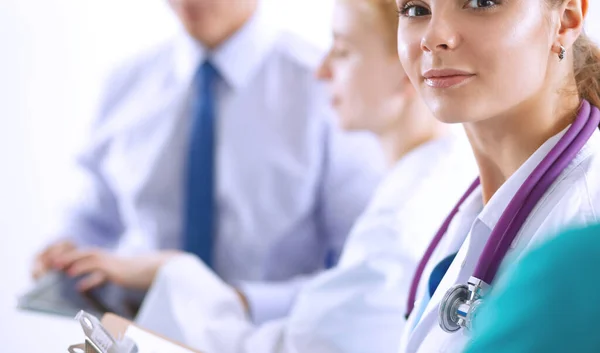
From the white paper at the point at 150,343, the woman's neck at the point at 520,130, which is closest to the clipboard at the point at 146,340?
the white paper at the point at 150,343

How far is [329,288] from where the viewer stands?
1.29 m

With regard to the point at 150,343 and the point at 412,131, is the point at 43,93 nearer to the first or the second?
the point at 412,131

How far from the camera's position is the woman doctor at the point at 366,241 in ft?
4.11

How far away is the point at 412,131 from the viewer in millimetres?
1388

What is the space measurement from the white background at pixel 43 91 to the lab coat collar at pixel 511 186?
1.75 meters

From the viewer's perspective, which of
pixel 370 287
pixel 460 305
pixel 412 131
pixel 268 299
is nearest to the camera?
pixel 460 305

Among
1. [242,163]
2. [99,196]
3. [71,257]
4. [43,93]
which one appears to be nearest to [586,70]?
[242,163]

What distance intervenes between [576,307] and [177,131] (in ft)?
4.63

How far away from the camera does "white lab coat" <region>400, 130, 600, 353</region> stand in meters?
0.73

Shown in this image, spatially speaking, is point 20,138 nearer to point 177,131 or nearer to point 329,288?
point 177,131

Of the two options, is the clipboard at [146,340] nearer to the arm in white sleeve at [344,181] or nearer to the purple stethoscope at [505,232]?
the purple stethoscope at [505,232]

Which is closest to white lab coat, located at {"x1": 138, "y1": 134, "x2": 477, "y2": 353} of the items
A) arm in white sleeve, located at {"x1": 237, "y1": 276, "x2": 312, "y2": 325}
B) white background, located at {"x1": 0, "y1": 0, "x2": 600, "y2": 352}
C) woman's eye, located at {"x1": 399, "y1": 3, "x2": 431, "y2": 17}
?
arm in white sleeve, located at {"x1": 237, "y1": 276, "x2": 312, "y2": 325}

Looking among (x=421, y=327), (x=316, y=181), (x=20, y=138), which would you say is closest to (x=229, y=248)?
(x=316, y=181)

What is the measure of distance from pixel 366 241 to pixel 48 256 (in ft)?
2.33
